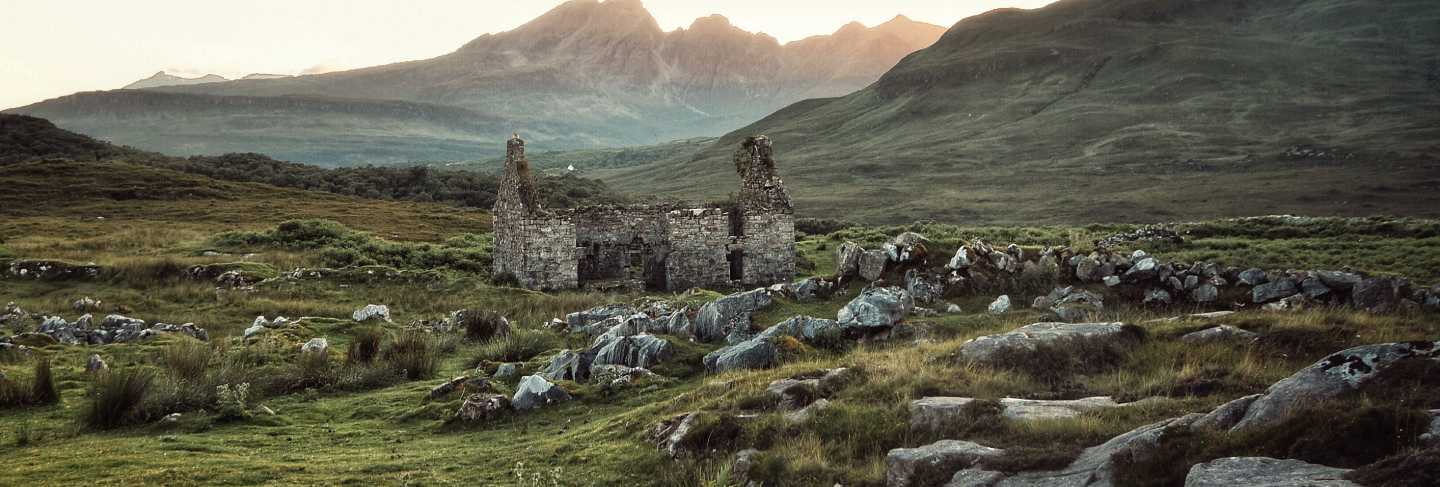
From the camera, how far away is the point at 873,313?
572 inches

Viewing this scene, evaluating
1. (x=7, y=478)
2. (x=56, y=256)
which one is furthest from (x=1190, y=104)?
(x=7, y=478)

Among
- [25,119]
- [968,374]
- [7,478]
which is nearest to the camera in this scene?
[7,478]

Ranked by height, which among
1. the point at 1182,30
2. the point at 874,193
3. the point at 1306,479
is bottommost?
the point at 874,193

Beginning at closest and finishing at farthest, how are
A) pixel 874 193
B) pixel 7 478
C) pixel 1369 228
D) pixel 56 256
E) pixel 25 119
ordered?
pixel 7 478 < pixel 56 256 < pixel 1369 228 < pixel 25 119 < pixel 874 193

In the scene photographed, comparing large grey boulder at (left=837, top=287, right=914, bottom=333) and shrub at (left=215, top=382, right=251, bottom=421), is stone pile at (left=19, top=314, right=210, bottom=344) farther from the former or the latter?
large grey boulder at (left=837, top=287, right=914, bottom=333)

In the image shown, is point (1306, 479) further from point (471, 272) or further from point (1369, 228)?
point (1369, 228)

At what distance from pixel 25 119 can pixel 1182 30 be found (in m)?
189

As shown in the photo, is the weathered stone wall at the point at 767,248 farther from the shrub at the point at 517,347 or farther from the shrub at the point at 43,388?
the shrub at the point at 43,388

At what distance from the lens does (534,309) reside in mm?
24219

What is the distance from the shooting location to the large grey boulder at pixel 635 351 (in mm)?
14220

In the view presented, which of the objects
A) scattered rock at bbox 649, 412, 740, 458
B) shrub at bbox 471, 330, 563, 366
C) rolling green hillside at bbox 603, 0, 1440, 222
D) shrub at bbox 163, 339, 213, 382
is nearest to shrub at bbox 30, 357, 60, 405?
shrub at bbox 163, 339, 213, 382

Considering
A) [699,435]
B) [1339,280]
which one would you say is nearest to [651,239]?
[1339,280]

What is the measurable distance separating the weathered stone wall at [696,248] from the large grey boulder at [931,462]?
2278cm

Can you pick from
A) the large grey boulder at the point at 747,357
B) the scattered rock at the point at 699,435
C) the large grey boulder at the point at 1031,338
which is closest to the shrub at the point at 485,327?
the large grey boulder at the point at 747,357
